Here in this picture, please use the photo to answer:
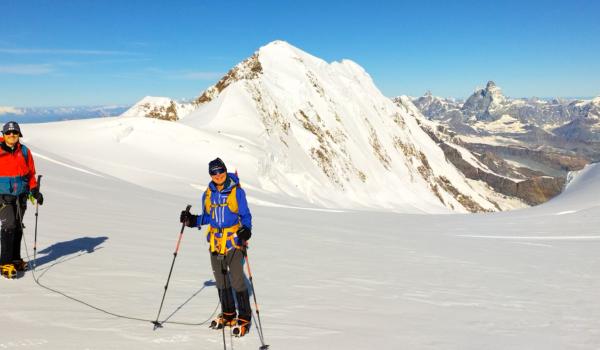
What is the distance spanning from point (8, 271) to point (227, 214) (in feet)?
13.3

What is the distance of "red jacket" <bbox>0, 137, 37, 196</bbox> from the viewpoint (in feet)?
24.4

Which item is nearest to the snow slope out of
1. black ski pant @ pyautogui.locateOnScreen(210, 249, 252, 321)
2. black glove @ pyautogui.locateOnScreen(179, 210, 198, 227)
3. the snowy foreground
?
the snowy foreground

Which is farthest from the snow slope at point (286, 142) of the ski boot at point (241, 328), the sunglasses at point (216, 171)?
the sunglasses at point (216, 171)

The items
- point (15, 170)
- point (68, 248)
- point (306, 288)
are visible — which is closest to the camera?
point (15, 170)

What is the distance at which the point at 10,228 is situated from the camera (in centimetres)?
738

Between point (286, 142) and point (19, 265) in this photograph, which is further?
point (286, 142)

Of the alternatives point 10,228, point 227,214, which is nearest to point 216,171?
point 227,214

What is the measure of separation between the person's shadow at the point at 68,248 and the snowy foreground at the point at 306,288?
39 millimetres

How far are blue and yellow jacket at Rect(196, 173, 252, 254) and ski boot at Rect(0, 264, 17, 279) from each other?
12.0ft

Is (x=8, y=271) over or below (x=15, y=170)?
below

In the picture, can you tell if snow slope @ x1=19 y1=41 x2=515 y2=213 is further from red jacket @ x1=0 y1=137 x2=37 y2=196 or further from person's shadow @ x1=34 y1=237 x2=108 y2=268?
red jacket @ x1=0 y1=137 x2=37 y2=196

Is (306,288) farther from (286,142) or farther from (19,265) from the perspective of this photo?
(286,142)

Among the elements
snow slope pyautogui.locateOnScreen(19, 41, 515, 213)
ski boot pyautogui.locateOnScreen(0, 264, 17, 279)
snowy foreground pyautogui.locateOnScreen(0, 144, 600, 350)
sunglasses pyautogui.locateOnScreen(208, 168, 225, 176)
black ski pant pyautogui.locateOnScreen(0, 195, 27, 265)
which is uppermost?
snow slope pyautogui.locateOnScreen(19, 41, 515, 213)

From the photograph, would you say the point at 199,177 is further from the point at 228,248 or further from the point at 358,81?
the point at 358,81
